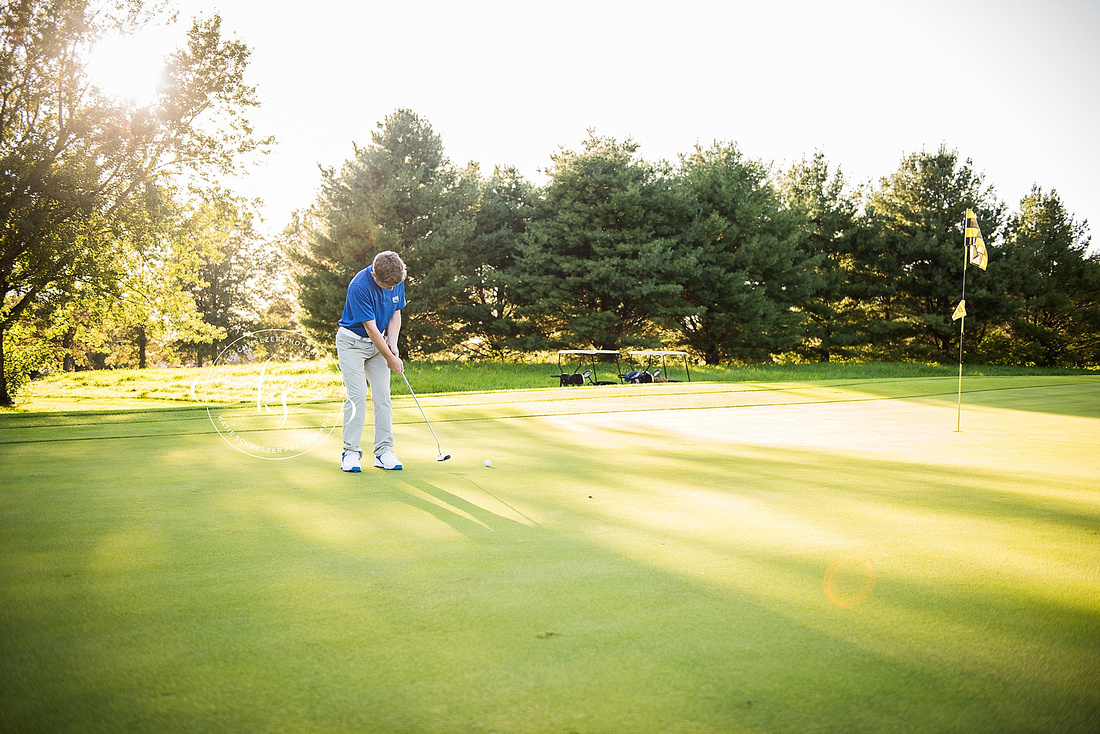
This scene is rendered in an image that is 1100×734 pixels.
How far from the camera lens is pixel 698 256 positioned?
106ft

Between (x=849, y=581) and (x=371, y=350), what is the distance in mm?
4543

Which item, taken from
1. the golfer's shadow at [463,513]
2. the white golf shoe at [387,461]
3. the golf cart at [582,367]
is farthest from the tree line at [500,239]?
the golfer's shadow at [463,513]

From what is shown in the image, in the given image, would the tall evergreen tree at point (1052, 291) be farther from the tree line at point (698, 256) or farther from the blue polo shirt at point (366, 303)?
the blue polo shirt at point (366, 303)

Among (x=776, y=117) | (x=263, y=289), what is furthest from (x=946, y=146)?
(x=263, y=289)

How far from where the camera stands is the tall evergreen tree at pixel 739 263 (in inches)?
1305

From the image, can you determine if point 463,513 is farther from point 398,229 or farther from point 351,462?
point 398,229

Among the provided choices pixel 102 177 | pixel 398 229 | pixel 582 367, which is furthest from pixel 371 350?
pixel 398 229

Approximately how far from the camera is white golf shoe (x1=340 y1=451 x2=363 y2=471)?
595cm

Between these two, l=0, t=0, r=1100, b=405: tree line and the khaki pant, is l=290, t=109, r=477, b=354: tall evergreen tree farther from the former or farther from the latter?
the khaki pant

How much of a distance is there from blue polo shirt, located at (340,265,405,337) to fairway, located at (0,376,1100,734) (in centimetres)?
137

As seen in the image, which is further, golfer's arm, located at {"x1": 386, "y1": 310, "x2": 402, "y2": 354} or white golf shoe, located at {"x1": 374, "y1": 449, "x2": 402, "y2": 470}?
golfer's arm, located at {"x1": 386, "y1": 310, "x2": 402, "y2": 354}

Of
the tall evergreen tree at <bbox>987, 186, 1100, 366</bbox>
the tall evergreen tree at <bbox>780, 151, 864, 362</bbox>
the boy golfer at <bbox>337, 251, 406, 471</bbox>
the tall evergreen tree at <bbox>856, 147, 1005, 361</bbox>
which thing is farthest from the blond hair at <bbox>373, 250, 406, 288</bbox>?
the tall evergreen tree at <bbox>987, 186, 1100, 366</bbox>

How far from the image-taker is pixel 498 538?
3.65 metres

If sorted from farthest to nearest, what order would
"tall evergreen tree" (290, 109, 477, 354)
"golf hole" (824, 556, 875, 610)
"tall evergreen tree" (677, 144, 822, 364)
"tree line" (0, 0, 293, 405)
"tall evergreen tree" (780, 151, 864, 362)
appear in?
"tall evergreen tree" (780, 151, 864, 362) → "tall evergreen tree" (677, 144, 822, 364) → "tall evergreen tree" (290, 109, 477, 354) → "tree line" (0, 0, 293, 405) → "golf hole" (824, 556, 875, 610)
